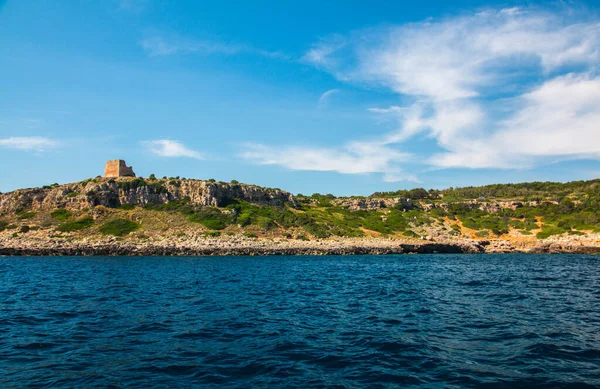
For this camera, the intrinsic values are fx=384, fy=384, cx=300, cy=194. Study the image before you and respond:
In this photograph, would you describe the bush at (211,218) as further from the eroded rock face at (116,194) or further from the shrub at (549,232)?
the shrub at (549,232)

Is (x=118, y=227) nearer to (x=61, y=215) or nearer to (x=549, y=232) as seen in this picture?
(x=61, y=215)

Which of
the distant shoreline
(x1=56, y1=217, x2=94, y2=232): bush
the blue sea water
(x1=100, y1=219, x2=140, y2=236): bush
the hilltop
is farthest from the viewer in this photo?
(x1=56, y1=217, x2=94, y2=232): bush

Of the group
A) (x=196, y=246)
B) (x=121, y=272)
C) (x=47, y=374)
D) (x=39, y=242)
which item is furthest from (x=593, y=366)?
(x=39, y=242)

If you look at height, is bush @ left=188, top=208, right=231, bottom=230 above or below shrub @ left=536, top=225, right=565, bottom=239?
above

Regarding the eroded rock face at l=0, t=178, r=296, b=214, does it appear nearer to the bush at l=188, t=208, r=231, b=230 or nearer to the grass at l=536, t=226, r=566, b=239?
the bush at l=188, t=208, r=231, b=230

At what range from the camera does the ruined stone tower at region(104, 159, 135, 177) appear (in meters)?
92.0

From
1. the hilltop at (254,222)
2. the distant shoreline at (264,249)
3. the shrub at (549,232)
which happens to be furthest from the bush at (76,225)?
the shrub at (549,232)

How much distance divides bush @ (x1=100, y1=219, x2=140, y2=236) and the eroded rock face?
893 centimetres

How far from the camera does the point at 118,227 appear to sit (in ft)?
233

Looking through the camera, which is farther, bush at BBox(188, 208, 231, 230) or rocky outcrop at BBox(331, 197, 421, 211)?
rocky outcrop at BBox(331, 197, 421, 211)

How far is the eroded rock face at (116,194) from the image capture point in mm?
78625

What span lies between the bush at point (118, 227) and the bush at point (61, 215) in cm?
893

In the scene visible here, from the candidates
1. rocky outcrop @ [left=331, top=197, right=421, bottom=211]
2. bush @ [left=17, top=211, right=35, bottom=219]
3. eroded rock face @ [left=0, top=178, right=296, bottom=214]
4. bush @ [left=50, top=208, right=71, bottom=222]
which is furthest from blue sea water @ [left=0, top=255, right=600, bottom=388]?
rocky outcrop @ [left=331, top=197, right=421, bottom=211]

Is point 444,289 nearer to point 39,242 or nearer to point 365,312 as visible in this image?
point 365,312
